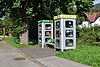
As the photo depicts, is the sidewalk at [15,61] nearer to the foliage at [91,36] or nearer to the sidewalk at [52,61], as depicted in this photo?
the sidewalk at [52,61]

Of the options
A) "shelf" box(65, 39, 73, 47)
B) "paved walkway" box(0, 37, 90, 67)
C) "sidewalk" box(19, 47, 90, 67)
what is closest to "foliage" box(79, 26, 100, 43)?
A: "shelf" box(65, 39, 73, 47)

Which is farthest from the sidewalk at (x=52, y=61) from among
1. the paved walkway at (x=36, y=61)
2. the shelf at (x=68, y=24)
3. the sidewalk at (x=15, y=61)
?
A: the shelf at (x=68, y=24)

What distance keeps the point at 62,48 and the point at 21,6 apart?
9.12 metres

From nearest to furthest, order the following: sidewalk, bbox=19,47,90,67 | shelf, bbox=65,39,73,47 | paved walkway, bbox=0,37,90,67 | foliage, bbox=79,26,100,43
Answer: sidewalk, bbox=19,47,90,67 → paved walkway, bbox=0,37,90,67 → shelf, bbox=65,39,73,47 → foliage, bbox=79,26,100,43

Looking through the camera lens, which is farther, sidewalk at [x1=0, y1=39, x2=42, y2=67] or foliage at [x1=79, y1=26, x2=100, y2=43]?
foliage at [x1=79, y1=26, x2=100, y2=43]

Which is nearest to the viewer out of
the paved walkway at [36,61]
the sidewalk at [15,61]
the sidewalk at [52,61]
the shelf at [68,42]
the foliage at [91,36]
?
the sidewalk at [52,61]

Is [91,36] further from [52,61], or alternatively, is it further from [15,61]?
[52,61]

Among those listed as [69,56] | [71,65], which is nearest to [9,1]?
[69,56]

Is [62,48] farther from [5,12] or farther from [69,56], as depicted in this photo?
[5,12]

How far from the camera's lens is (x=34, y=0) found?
2653 centimetres

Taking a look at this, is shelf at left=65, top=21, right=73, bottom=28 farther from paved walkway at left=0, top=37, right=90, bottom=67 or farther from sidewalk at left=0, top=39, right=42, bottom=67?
sidewalk at left=0, top=39, right=42, bottom=67

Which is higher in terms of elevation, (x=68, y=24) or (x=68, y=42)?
(x=68, y=24)

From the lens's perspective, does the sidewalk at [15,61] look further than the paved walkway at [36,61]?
Yes

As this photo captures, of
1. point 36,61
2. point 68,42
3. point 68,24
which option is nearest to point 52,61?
point 36,61
